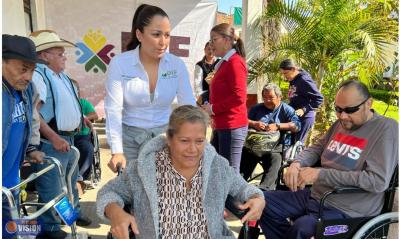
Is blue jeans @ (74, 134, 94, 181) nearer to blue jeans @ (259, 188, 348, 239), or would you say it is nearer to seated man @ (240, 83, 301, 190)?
seated man @ (240, 83, 301, 190)

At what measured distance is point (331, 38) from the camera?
19.1ft

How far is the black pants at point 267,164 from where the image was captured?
13.5 ft

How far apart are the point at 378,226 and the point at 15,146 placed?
2151mm

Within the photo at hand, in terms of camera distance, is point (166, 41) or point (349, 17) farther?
point (349, 17)

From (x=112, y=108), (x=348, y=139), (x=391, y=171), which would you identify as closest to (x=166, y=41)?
(x=112, y=108)

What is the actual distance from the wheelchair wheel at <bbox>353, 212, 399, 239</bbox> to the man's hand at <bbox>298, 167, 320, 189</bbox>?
40 centimetres

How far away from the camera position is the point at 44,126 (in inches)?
113

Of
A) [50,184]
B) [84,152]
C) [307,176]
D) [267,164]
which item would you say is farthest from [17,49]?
[267,164]

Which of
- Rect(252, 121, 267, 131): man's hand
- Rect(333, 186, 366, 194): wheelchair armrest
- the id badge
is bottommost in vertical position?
the id badge

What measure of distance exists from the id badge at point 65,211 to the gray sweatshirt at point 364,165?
1511mm

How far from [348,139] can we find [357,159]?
17 cm

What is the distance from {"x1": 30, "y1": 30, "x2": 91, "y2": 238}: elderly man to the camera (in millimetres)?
2939

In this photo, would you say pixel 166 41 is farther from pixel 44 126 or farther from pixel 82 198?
pixel 82 198

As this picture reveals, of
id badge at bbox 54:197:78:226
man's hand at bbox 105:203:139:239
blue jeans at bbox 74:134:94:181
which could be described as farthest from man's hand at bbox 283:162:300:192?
blue jeans at bbox 74:134:94:181
